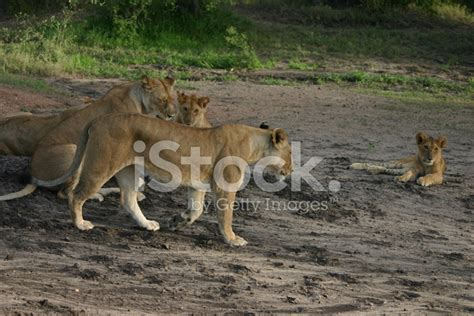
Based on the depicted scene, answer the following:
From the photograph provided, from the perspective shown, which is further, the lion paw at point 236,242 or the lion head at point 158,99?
the lion head at point 158,99

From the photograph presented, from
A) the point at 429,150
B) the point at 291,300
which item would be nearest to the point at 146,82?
the point at 429,150

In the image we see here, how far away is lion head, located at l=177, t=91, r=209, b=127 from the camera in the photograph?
9.90 m

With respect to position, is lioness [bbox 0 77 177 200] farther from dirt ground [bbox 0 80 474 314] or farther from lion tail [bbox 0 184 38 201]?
dirt ground [bbox 0 80 474 314]

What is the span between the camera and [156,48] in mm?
18547

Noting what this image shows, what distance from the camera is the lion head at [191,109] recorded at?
9898 mm

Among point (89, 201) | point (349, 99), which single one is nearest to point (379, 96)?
point (349, 99)

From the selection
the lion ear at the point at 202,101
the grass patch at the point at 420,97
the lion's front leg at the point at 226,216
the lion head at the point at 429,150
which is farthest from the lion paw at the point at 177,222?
the grass patch at the point at 420,97

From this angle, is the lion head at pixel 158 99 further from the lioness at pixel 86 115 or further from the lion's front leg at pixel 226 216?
the lion's front leg at pixel 226 216

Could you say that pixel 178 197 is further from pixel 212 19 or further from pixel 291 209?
pixel 212 19

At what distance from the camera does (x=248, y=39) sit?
19844 millimetres

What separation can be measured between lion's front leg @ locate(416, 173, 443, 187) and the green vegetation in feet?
19.8

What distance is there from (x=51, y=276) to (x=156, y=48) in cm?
1251

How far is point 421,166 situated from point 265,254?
11.7ft

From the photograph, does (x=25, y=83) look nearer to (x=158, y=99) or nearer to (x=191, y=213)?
(x=158, y=99)
